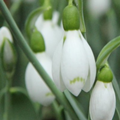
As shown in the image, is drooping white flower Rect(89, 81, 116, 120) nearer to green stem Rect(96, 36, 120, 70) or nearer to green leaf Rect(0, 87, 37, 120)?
green stem Rect(96, 36, 120, 70)

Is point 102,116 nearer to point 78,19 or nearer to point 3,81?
point 78,19

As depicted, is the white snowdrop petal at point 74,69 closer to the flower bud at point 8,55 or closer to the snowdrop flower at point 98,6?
the flower bud at point 8,55

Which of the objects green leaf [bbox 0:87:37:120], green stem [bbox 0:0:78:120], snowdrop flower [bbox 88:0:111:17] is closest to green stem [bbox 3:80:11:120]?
green leaf [bbox 0:87:37:120]

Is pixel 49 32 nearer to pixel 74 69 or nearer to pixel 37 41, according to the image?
pixel 37 41

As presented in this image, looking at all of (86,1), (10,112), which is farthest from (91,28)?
(10,112)

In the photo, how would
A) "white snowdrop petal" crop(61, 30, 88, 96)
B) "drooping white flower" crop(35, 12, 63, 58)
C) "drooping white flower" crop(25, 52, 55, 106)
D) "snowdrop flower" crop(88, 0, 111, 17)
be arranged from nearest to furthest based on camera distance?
"white snowdrop petal" crop(61, 30, 88, 96)
"drooping white flower" crop(25, 52, 55, 106)
"drooping white flower" crop(35, 12, 63, 58)
"snowdrop flower" crop(88, 0, 111, 17)
